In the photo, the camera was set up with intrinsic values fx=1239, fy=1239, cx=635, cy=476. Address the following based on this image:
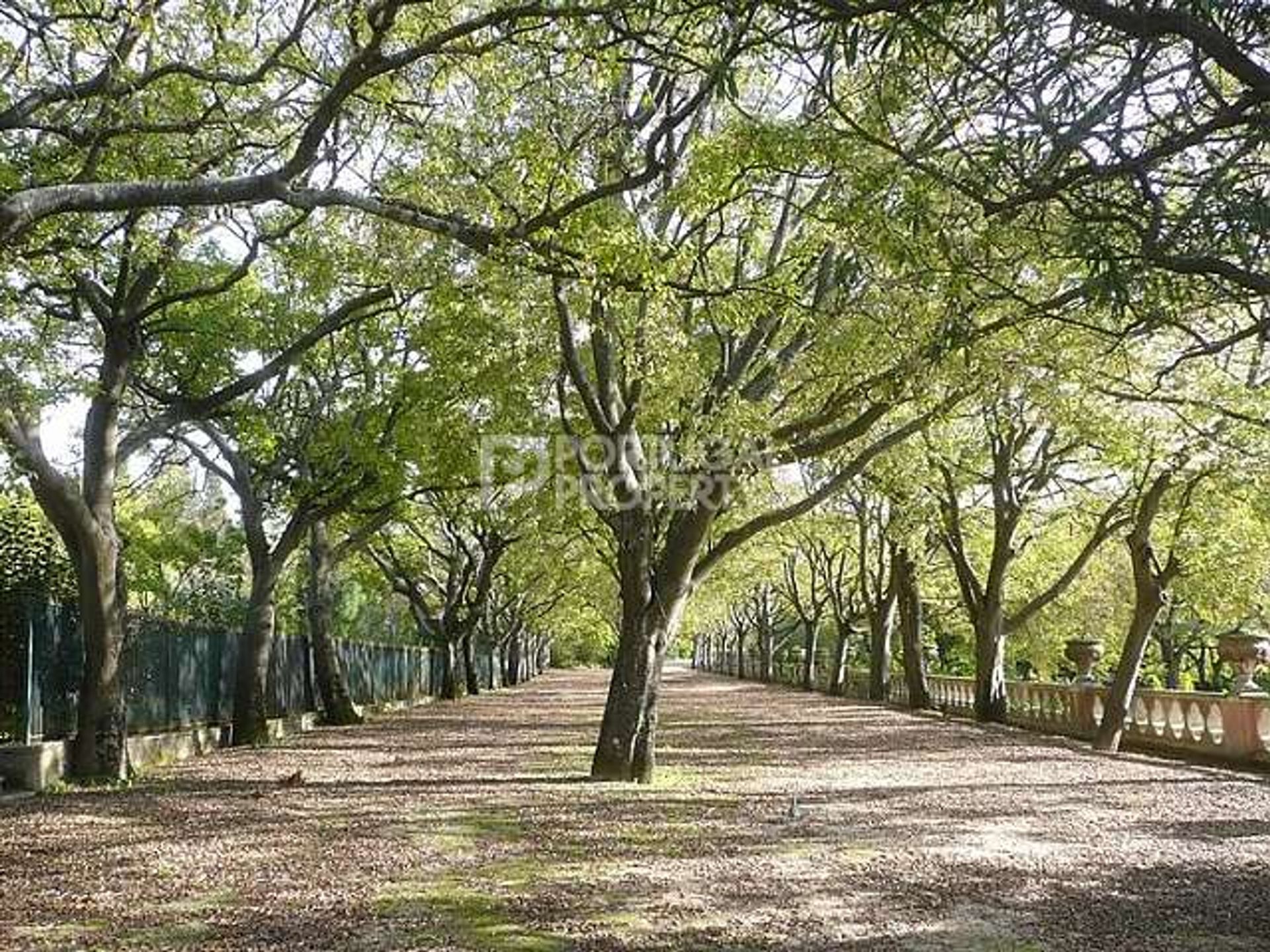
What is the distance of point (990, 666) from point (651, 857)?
16.7m

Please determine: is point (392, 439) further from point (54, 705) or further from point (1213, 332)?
point (1213, 332)

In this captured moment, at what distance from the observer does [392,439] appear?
20.4 metres

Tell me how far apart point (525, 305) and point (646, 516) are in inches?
114

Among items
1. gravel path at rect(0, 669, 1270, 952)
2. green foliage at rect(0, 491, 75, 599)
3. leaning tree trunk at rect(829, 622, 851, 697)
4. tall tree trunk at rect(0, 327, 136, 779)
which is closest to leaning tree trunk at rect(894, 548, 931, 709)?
leaning tree trunk at rect(829, 622, 851, 697)

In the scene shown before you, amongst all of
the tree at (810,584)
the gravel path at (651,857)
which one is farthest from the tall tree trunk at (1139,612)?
the tree at (810,584)

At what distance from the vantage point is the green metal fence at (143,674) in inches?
529

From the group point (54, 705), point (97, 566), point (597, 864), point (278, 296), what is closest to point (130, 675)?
point (54, 705)

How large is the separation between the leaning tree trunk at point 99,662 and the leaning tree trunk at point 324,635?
10.7 metres

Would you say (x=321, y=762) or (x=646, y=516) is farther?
(x=321, y=762)

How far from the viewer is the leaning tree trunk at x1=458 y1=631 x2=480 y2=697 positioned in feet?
138

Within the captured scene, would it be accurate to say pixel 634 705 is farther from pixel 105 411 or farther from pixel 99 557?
pixel 105 411

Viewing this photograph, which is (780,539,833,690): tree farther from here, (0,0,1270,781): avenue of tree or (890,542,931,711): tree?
(0,0,1270,781): avenue of tree

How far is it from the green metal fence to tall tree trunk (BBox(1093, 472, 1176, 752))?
537 inches

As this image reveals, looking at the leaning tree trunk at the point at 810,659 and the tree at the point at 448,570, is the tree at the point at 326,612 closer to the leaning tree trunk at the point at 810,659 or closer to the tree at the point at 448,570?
the tree at the point at 448,570
